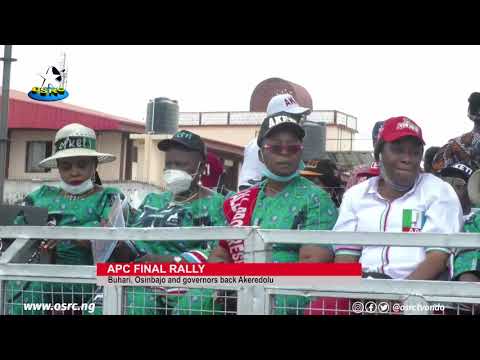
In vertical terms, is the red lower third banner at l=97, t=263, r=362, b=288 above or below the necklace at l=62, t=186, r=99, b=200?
below

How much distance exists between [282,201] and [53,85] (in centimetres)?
191

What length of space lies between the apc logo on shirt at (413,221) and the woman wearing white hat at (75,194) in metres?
1.81

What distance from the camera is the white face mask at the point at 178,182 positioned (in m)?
5.45

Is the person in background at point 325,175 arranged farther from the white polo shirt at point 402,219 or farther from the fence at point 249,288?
the fence at point 249,288

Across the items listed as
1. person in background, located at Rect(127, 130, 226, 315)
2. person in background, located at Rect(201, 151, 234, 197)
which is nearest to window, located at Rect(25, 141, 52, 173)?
person in background, located at Rect(127, 130, 226, 315)

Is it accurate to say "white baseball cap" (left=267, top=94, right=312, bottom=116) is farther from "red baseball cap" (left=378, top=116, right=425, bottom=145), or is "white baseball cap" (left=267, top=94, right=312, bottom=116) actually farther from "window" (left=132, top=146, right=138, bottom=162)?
"window" (left=132, top=146, right=138, bottom=162)

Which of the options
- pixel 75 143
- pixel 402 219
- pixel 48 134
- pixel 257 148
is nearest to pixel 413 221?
pixel 402 219

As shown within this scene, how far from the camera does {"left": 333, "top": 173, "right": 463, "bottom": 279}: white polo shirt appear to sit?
4.22 meters

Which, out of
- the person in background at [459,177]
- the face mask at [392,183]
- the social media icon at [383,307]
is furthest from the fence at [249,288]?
the person in background at [459,177]

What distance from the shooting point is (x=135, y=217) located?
5438mm

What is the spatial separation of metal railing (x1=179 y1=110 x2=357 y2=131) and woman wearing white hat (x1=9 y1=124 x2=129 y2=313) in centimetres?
57
